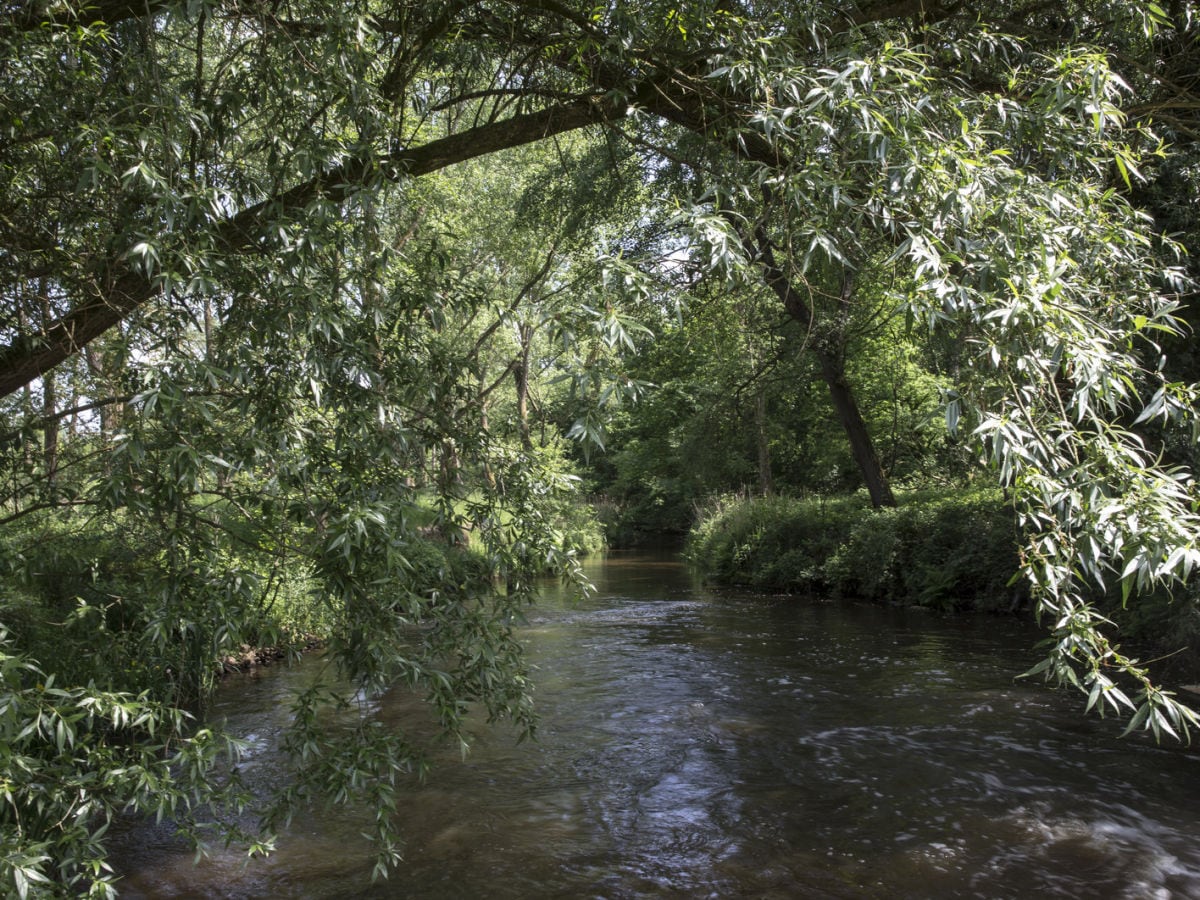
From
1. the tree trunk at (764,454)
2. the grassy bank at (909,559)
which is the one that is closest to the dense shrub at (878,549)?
the grassy bank at (909,559)

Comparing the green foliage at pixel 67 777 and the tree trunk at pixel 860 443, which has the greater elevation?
the tree trunk at pixel 860 443

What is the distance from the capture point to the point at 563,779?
7.46 m

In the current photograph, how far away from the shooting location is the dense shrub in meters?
14.5

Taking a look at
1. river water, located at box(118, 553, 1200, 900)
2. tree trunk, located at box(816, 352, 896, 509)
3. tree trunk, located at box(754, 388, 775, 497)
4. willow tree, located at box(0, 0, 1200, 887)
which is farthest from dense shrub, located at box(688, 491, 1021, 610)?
willow tree, located at box(0, 0, 1200, 887)

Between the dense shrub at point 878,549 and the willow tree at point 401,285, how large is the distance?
9.00 metres

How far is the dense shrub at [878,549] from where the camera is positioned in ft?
47.6

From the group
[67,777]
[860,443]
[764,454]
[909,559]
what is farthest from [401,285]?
[764,454]

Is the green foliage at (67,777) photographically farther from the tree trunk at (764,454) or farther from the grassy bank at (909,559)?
the tree trunk at (764,454)

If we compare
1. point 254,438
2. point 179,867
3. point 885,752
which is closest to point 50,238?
point 254,438

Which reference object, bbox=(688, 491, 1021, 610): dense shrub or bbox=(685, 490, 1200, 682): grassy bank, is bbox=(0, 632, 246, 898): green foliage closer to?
bbox=(685, 490, 1200, 682): grassy bank

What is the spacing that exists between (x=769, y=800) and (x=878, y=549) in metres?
10.2

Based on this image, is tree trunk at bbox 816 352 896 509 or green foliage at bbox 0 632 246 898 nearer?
green foliage at bbox 0 632 246 898

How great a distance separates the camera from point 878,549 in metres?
16.3

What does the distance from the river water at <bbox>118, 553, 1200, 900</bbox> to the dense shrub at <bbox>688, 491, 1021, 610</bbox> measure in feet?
11.3
